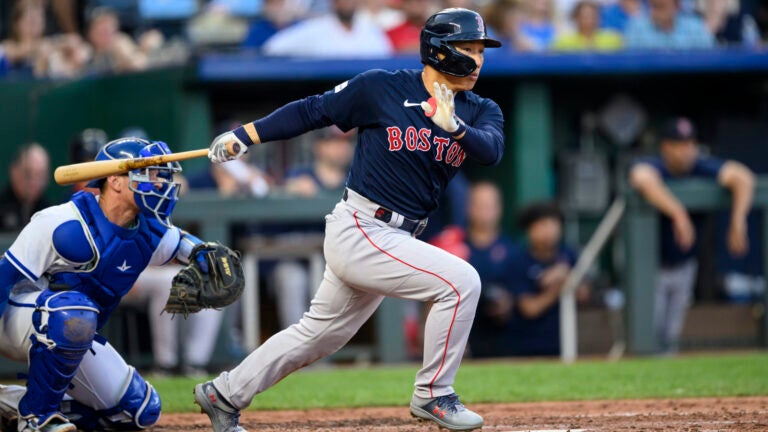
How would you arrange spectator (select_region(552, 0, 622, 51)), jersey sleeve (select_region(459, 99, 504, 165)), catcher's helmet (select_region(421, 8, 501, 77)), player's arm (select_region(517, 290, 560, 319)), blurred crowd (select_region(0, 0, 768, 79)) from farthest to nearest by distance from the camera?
spectator (select_region(552, 0, 622, 51)) < blurred crowd (select_region(0, 0, 768, 79)) < player's arm (select_region(517, 290, 560, 319)) < catcher's helmet (select_region(421, 8, 501, 77)) < jersey sleeve (select_region(459, 99, 504, 165))

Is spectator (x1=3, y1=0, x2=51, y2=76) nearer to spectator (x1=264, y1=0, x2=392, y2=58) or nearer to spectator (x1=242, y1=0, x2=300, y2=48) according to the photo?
spectator (x1=242, y1=0, x2=300, y2=48)

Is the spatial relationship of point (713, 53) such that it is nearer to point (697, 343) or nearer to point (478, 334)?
point (697, 343)

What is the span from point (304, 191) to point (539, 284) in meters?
1.79

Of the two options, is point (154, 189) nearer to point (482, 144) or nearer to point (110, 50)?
point (482, 144)

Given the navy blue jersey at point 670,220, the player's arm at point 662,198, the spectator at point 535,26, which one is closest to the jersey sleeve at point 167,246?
the player's arm at point 662,198

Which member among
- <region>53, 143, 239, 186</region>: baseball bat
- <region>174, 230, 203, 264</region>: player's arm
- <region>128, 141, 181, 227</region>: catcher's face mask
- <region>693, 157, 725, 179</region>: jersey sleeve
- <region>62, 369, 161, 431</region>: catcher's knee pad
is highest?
<region>53, 143, 239, 186</region>: baseball bat

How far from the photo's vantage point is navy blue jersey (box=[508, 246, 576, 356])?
886cm

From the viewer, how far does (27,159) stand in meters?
8.52

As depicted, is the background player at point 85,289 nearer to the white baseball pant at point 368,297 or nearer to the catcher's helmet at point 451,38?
the white baseball pant at point 368,297

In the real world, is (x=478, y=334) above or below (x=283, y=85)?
below

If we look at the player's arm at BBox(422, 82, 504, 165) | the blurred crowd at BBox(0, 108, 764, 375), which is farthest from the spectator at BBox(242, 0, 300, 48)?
the player's arm at BBox(422, 82, 504, 165)

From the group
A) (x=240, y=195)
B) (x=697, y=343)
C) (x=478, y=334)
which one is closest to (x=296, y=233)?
(x=240, y=195)

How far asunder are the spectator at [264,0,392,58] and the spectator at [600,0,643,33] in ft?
6.78

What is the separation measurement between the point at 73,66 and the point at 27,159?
5.41 feet
